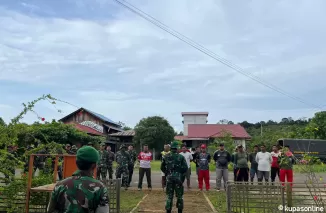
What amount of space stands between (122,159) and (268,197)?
7292 millimetres

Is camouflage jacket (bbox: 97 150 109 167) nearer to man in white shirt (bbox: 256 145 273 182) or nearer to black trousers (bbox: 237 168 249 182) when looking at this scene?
black trousers (bbox: 237 168 249 182)

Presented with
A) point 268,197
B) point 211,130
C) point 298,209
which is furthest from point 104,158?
point 211,130

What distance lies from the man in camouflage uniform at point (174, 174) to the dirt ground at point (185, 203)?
2.14 feet

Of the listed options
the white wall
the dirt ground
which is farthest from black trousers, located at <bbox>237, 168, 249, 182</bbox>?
the white wall

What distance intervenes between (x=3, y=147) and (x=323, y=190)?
6.76 m

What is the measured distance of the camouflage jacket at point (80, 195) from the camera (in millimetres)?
3080

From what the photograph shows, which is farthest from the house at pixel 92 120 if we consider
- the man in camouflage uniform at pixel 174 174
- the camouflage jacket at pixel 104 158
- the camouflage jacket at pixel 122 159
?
the man in camouflage uniform at pixel 174 174

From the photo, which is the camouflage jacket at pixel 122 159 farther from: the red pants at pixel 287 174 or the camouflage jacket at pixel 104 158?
the red pants at pixel 287 174

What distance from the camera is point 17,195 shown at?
7016mm

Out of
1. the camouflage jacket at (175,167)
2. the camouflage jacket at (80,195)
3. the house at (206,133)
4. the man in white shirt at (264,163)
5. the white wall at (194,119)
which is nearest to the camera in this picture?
the camouflage jacket at (80,195)

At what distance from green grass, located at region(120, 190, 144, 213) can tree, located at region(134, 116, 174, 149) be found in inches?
1016

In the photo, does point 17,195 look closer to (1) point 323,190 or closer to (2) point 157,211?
(2) point 157,211

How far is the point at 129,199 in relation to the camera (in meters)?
10.4

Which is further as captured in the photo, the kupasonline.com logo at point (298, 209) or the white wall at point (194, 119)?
the white wall at point (194, 119)
